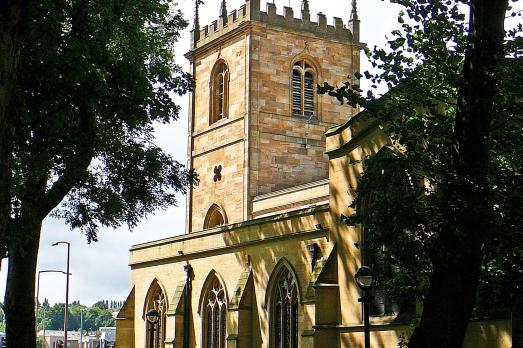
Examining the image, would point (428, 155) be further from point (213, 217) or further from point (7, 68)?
point (213, 217)

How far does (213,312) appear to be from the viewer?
124ft

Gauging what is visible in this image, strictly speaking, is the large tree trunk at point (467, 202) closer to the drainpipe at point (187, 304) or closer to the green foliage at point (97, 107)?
the green foliage at point (97, 107)

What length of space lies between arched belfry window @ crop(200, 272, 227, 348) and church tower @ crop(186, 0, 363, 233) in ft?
26.5

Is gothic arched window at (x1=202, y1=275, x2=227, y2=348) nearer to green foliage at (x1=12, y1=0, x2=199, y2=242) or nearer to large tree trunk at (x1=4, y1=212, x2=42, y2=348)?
green foliage at (x1=12, y1=0, x2=199, y2=242)

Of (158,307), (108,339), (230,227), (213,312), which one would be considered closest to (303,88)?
(158,307)

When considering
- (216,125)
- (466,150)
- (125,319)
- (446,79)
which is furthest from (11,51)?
(216,125)

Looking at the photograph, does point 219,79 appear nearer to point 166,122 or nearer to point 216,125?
point 216,125

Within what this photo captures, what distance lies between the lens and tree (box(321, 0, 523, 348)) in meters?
13.0

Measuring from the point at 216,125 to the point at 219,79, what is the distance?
263cm

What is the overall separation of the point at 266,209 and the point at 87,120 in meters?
25.5

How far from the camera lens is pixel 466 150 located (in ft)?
43.8

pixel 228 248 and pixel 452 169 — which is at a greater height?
pixel 228 248

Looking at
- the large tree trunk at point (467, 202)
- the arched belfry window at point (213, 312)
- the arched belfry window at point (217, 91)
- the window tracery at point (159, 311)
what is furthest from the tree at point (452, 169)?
the arched belfry window at point (217, 91)

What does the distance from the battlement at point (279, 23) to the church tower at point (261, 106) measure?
0.17 feet
